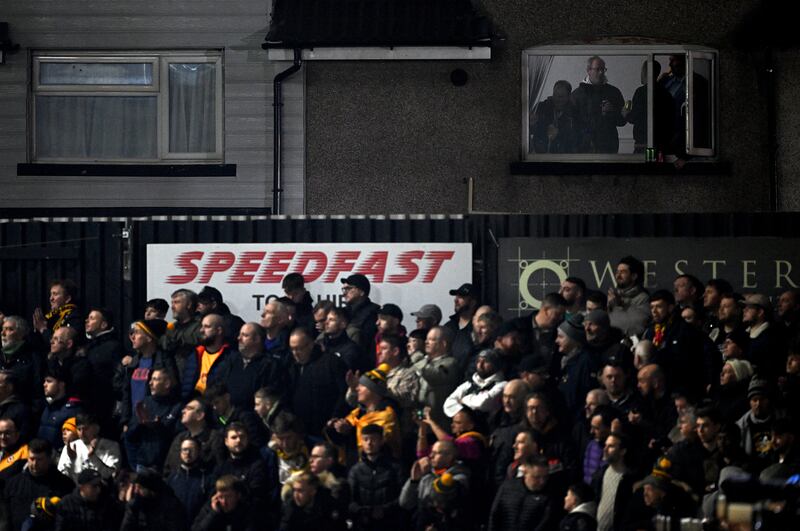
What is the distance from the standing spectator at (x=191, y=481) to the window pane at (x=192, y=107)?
658cm

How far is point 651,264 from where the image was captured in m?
15.0

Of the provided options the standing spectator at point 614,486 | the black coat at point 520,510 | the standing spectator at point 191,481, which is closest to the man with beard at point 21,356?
the standing spectator at point 191,481

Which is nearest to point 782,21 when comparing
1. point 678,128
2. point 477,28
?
point 678,128

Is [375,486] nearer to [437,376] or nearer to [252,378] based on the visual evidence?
[437,376]

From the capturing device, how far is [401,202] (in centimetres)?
1842

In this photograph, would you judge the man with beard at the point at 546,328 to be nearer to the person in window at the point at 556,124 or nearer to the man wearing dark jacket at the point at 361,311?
the man wearing dark jacket at the point at 361,311

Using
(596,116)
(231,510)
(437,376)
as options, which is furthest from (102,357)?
(596,116)

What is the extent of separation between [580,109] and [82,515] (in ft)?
27.2

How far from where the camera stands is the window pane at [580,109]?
18.6 meters

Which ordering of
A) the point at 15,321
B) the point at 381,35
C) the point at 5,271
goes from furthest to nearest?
the point at 381,35 → the point at 5,271 → the point at 15,321

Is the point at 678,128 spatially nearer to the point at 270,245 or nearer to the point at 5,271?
the point at 270,245

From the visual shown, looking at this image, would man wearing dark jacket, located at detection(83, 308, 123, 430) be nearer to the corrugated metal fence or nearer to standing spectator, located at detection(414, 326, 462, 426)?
the corrugated metal fence

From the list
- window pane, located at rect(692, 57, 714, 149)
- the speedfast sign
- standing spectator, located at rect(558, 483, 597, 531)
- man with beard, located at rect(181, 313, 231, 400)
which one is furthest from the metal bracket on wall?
window pane, located at rect(692, 57, 714, 149)

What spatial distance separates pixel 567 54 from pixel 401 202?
8.62 ft
